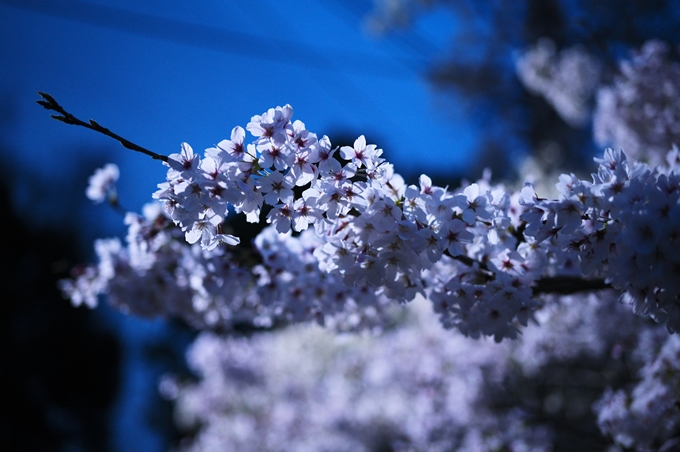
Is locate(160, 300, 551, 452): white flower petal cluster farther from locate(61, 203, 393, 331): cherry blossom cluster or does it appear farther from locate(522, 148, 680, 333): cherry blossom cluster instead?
locate(522, 148, 680, 333): cherry blossom cluster

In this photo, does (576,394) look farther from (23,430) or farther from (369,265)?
(23,430)

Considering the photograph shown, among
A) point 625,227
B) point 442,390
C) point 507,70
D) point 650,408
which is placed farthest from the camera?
point 507,70

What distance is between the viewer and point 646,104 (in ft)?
11.9

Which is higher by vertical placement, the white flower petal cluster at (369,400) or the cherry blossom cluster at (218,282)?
the white flower petal cluster at (369,400)

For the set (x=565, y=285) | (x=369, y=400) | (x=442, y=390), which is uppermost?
(x=369, y=400)

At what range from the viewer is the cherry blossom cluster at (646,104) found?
3465 mm

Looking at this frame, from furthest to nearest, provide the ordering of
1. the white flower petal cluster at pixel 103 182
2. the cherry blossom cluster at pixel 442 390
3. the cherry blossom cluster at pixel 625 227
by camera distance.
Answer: the cherry blossom cluster at pixel 442 390
the white flower petal cluster at pixel 103 182
the cherry blossom cluster at pixel 625 227

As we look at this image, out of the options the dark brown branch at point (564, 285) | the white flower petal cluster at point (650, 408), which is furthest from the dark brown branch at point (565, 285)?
the white flower petal cluster at point (650, 408)

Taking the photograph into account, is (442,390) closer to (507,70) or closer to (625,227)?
(625,227)

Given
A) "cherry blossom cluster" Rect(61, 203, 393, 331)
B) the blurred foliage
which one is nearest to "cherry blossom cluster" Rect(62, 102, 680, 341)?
"cherry blossom cluster" Rect(61, 203, 393, 331)

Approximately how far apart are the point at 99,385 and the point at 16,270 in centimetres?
325

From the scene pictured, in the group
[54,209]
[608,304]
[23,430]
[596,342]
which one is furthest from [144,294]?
[54,209]

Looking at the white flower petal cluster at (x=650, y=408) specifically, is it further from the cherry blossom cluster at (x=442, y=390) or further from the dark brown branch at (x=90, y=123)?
the dark brown branch at (x=90, y=123)

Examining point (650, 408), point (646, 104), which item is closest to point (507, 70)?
point (646, 104)
